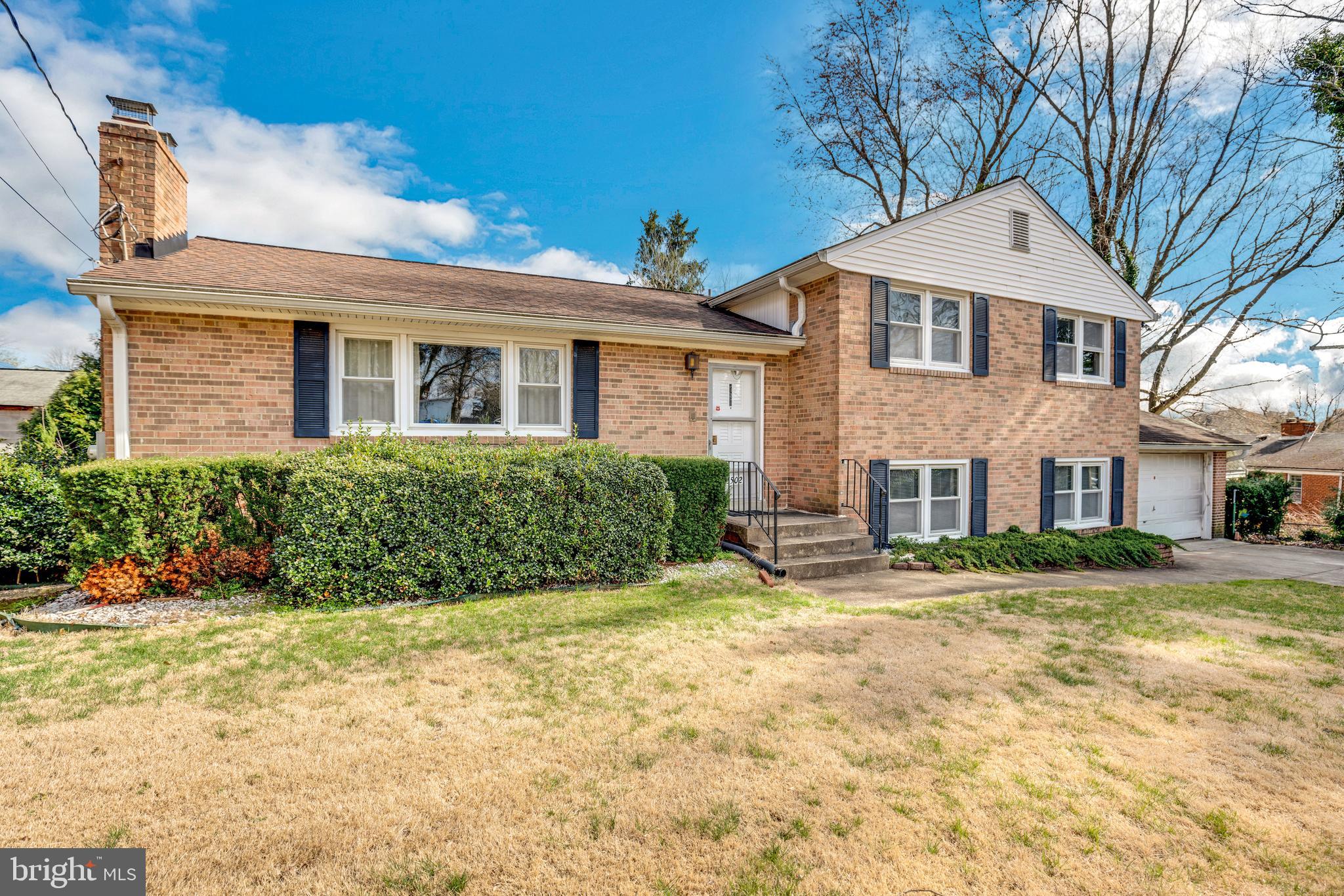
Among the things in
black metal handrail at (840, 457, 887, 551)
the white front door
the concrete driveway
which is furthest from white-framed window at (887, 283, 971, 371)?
the concrete driveway

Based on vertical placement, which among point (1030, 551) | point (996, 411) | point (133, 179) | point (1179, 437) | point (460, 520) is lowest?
point (1030, 551)

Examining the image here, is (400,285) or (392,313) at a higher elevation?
(400,285)

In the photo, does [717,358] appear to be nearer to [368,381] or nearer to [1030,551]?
[368,381]

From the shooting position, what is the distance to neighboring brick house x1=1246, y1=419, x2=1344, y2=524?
20.2 m

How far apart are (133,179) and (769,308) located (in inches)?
375

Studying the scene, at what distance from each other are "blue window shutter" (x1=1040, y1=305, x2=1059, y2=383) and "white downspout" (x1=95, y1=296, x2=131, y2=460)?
1408 cm

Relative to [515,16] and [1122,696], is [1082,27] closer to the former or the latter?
[515,16]

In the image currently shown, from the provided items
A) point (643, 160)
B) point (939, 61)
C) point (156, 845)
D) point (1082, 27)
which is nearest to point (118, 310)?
point (156, 845)

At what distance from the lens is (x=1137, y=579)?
870 centimetres

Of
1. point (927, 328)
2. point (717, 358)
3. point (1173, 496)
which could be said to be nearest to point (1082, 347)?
point (927, 328)

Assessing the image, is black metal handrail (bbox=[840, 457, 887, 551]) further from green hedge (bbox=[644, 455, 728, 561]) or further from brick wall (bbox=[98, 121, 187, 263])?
brick wall (bbox=[98, 121, 187, 263])

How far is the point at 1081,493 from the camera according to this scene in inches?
466

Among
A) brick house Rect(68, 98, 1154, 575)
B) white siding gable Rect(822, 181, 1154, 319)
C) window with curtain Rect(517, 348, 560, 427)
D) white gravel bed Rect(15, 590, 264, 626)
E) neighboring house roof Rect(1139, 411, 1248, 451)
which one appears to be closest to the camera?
white gravel bed Rect(15, 590, 264, 626)

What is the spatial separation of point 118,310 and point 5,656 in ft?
14.0
